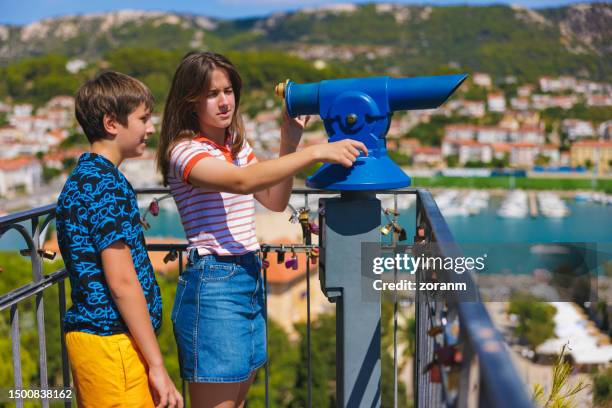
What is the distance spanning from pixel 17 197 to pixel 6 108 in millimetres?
21590

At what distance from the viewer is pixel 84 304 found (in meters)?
1.19

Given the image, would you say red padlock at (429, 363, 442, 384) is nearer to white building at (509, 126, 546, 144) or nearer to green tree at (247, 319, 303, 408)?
green tree at (247, 319, 303, 408)

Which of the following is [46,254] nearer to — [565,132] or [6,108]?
[565,132]

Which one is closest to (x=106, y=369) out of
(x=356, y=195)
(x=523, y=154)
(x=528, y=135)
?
(x=356, y=195)

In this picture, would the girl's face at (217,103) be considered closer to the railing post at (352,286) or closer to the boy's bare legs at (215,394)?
the railing post at (352,286)

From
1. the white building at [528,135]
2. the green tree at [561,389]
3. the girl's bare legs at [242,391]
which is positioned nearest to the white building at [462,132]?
the white building at [528,135]

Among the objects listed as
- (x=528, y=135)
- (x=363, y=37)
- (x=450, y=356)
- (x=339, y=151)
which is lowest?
(x=450, y=356)

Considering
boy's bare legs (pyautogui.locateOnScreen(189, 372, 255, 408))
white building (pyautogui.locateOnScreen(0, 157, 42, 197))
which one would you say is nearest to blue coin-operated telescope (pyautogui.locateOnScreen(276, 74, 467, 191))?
boy's bare legs (pyautogui.locateOnScreen(189, 372, 255, 408))

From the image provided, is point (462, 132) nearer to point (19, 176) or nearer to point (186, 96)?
point (19, 176)

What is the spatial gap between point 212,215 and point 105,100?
31cm

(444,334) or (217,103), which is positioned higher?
(217,103)

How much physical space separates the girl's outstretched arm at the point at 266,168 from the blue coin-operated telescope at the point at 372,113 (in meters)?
0.05

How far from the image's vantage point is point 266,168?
117 centimetres

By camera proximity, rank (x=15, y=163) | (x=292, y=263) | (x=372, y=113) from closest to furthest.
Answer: (x=372, y=113), (x=292, y=263), (x=15, y=163)
